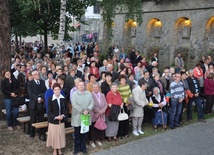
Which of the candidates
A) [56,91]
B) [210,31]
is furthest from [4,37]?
[210,31]

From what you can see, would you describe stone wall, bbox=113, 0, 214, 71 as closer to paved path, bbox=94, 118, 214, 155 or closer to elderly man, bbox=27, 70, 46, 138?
paved path, bbox=94, 118, 214, 155

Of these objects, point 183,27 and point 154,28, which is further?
point 154,28

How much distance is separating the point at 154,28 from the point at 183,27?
2826 mm

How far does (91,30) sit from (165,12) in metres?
21.8

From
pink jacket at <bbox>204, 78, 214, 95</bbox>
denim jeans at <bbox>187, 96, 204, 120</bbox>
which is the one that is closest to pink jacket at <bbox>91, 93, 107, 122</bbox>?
denim jeans at <bbox>187, 96, 204, 120</bbox>

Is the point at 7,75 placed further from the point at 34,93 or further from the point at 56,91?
the point at 56,91

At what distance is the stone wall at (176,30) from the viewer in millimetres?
18672

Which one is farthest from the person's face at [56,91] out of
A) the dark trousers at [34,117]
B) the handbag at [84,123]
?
the dark trousers at [34,117]

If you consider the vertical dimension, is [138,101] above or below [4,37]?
below

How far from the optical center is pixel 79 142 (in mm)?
7676

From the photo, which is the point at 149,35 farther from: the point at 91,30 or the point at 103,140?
the point at 91,30

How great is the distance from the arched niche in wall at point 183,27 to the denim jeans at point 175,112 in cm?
1143

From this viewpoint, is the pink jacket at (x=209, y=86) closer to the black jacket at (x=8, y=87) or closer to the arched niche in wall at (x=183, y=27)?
the black jacket at (x=8, y=87)

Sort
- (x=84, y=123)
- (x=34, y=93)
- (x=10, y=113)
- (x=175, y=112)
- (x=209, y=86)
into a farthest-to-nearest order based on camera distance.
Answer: (x=209, y=86)
(x=175, y=112)
(x=10, y=113)
(x=34, y=93)
(x=84, y=123)
